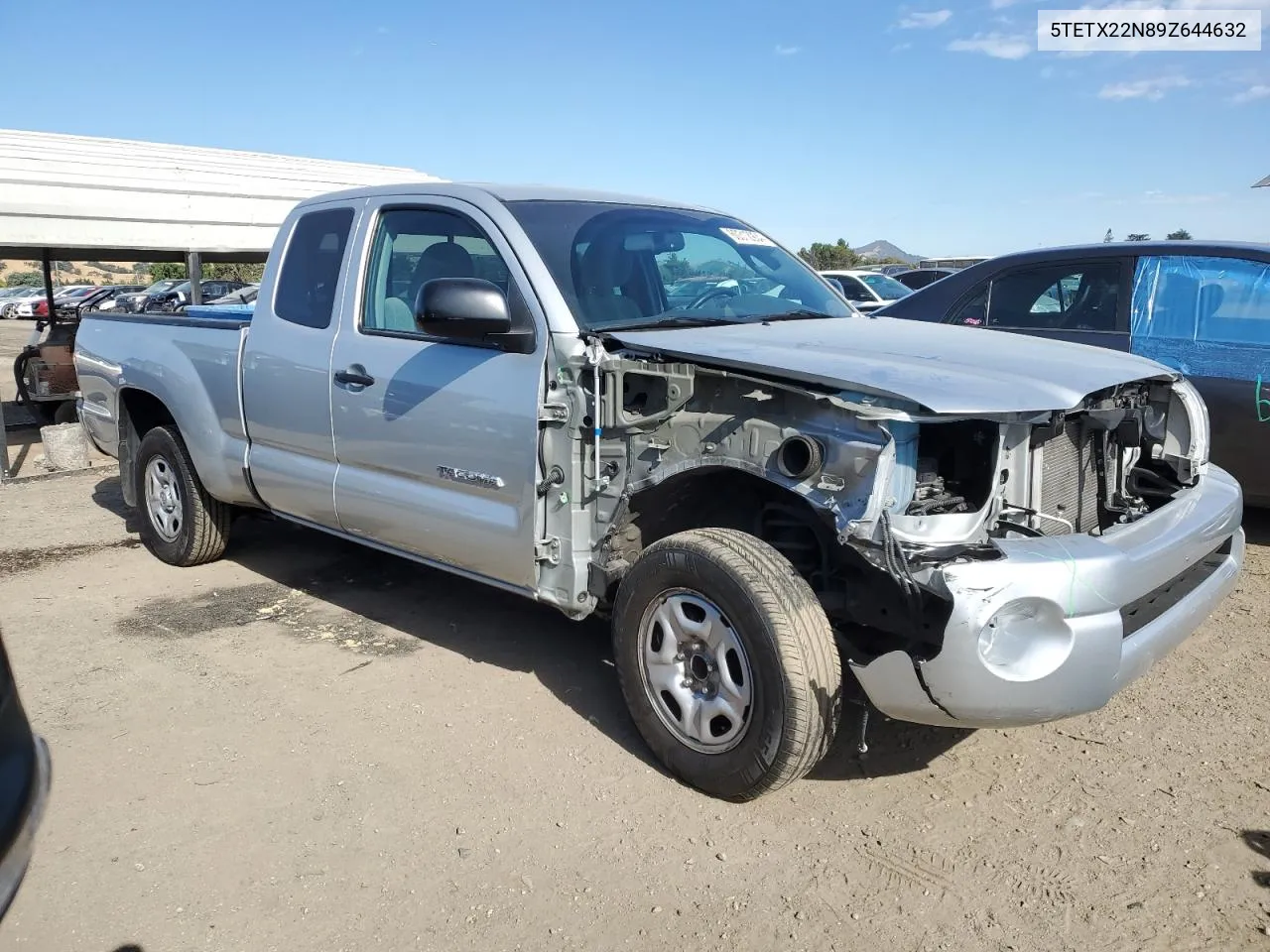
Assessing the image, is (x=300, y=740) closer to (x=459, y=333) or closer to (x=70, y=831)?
(x=70, y=831)

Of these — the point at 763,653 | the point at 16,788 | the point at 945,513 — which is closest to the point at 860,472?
the point at 945,513

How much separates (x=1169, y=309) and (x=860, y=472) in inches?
146

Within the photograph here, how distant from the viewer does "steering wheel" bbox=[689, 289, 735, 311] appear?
4.00 meters

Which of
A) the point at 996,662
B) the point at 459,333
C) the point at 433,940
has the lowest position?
the point at 433,940

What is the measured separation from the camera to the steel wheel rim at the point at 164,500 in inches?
225

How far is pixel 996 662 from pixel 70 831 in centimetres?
282

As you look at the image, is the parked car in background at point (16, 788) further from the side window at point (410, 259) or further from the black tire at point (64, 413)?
the black tire at point (64, 413)

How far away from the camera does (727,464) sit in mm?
3184

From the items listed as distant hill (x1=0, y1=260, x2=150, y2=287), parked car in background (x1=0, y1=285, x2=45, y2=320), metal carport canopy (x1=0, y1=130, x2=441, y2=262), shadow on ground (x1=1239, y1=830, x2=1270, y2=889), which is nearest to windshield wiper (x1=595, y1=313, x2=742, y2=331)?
shadow on ground (x1=1239, y1=830, x2=1270, y2=889)

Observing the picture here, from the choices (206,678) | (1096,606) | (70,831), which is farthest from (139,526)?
(1096,606)

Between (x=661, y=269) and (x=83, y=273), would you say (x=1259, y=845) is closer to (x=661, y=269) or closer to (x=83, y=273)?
(x=661, y=269)

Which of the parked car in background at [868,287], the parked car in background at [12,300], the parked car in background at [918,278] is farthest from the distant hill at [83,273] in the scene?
the parked car in background at [868,287]

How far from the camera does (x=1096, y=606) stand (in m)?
2.82

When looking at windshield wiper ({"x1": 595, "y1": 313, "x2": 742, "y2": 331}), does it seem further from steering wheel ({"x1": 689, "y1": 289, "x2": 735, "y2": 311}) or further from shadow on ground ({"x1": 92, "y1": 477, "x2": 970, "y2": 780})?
shadow on ground ({"x1": 92, "y1": 477, "x2": 970, "y2": 780})
